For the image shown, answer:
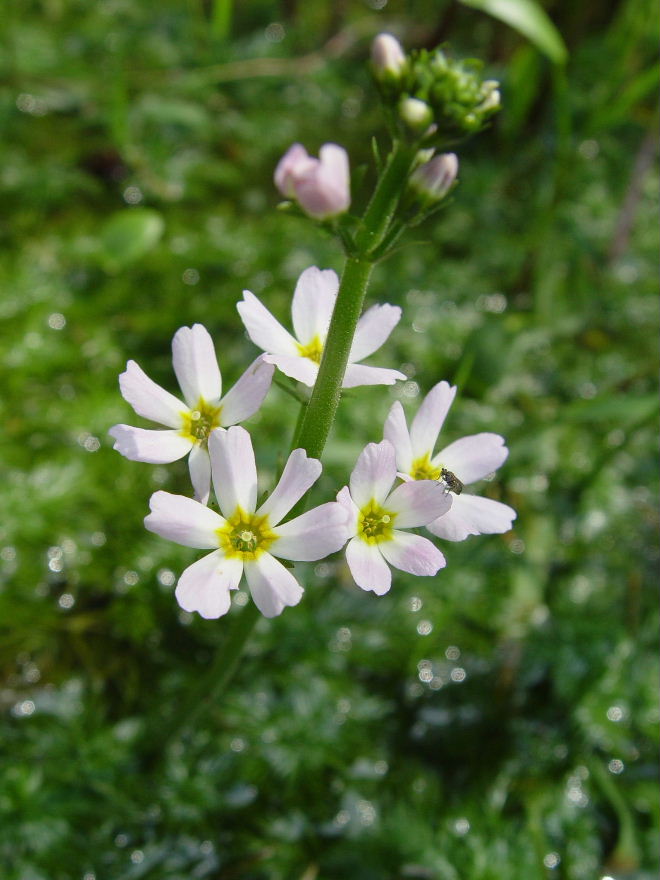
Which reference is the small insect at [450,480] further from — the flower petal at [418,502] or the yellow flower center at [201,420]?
the yellow flower center at [201,420]

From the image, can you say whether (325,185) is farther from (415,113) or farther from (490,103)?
(490,103)

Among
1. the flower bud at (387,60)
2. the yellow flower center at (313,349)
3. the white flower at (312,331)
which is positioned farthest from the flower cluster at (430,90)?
the yellow flower center at (313,349)

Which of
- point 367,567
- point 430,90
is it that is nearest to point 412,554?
point 367,567

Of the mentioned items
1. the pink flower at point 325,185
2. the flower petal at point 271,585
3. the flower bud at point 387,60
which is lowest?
the flower petal at point 271,585

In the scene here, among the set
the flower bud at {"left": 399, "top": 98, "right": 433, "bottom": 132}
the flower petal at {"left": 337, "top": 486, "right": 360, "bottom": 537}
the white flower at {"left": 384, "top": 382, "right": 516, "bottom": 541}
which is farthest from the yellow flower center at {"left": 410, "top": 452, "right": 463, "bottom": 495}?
the flower bud at {"left": 399, "top": 98, "right": 433, "bottom": 132}

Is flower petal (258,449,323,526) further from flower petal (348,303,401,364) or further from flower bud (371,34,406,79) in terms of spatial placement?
flower bud (371,34,406,79)
